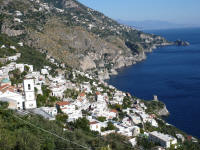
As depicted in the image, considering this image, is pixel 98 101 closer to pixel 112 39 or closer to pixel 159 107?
pixel 159 107

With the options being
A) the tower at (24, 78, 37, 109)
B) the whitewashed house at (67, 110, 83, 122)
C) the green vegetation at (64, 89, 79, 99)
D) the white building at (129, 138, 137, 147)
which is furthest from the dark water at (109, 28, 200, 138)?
the tower at (24, 78, 37, 109)

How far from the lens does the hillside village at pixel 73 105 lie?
15586mm

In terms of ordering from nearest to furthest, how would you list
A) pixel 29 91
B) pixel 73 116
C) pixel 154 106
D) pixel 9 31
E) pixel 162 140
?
pixel 29 91 → pixel 162 140 → pixel 73 116 → pixel 154 106 → pixel 9 31

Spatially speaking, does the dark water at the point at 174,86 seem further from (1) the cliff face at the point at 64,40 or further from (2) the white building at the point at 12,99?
(2) the white building at the point at 12,99

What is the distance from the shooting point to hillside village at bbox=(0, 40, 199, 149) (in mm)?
15586

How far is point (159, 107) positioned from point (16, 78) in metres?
17.5

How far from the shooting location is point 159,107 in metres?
32.7

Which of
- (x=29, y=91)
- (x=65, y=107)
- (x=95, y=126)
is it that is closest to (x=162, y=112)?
(x=65, y=107)

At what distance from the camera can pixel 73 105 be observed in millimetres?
19984

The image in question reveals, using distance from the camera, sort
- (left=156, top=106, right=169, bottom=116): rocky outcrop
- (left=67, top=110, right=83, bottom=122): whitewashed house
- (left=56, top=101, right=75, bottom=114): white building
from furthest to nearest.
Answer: (left=156, top=106, right=169, bottom=116): rocky outcrop → (left=56, top=101, right=75, bottom=114): white building → (left=67, top=110, right=83, bottom=122): whitewashed house

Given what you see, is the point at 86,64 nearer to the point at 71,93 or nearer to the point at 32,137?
the point at 71,93

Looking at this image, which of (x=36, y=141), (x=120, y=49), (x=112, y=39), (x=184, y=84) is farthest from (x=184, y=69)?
(x=36, y=141)

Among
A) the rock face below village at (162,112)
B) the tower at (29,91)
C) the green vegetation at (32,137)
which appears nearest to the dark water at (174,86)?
the rock face below village at (162,112)

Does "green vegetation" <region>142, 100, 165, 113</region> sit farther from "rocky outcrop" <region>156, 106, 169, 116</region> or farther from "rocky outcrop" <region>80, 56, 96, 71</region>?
"rocky outcrop" <region>80, 56, 96, 71</region>
